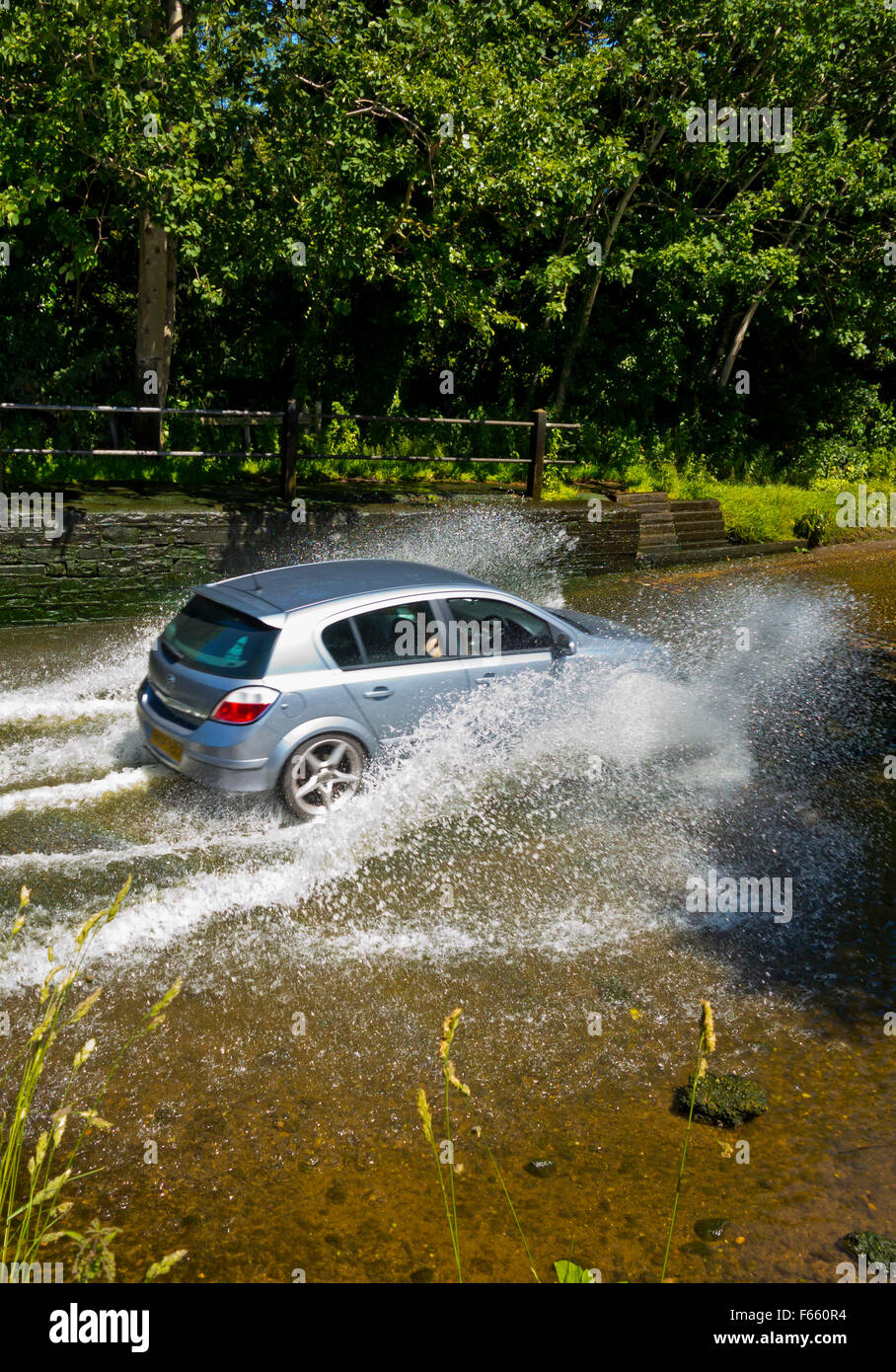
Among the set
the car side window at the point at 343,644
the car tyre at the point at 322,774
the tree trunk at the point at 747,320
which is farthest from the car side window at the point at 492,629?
the tree trunk at the point at 747,320

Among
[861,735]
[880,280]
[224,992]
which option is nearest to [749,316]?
[880,280]

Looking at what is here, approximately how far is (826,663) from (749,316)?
43.7ft

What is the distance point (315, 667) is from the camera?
6.62 meters

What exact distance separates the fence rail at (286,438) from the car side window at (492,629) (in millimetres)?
6282

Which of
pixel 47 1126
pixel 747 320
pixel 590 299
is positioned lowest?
pixel 47 1126

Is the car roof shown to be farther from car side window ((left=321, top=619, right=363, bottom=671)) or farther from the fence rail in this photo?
the fence rail

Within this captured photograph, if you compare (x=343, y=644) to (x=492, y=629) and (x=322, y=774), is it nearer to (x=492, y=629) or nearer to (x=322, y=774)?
(x=322, y=774)

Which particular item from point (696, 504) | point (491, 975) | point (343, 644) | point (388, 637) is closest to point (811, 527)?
point (696, 504)

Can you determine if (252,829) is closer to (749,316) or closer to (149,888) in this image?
(149,888)

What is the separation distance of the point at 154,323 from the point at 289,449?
3049 mm

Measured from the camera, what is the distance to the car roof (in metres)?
6.88

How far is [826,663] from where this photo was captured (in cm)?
1131

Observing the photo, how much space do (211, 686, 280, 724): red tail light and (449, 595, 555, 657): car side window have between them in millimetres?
1534

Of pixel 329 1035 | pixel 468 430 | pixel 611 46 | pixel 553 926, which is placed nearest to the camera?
pixel 329 1035
